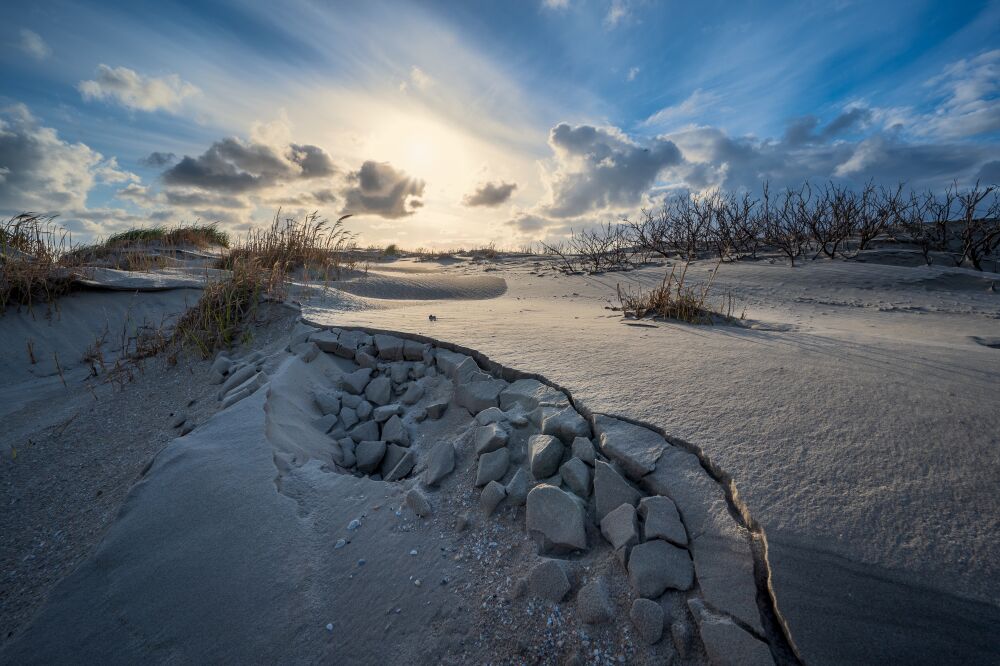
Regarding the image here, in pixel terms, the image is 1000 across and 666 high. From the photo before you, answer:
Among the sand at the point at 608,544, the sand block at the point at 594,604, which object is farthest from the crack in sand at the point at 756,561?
the sand block at the point at 594,604

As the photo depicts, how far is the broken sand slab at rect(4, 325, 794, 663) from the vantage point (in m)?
0.98

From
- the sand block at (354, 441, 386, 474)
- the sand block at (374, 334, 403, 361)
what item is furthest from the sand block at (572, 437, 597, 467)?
the sand block at (374, 334, 403, 361)

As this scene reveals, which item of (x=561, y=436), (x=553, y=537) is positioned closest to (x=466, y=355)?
(x=561, y=436)

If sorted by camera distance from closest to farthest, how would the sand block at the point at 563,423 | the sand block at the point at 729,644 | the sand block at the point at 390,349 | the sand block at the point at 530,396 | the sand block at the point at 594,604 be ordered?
the sand block at the point at 729,644 → the sand block at the point at 594,604 → the sand block at the point at 563,423 → the sand block at the point at 530,396 → the sand block at the point at 390,349

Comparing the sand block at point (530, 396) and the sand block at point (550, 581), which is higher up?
the sand block at point (530, 396)

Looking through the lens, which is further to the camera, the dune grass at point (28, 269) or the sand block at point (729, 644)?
the dune grass at point (28, 269)

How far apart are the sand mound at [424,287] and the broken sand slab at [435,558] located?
11.4ft

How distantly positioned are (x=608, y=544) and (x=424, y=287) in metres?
4.70

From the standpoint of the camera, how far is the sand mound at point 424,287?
16.9ft

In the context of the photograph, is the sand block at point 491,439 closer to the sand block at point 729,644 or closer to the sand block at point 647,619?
the sand block at point 647,619

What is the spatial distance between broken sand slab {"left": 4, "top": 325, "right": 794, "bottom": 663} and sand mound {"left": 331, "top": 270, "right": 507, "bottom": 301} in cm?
347

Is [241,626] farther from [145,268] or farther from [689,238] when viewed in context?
[689,238]

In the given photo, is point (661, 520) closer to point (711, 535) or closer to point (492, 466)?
point (711, 535)

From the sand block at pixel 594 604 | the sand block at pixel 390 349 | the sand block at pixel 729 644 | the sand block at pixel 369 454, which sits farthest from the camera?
the sand block at pixel 390 349
